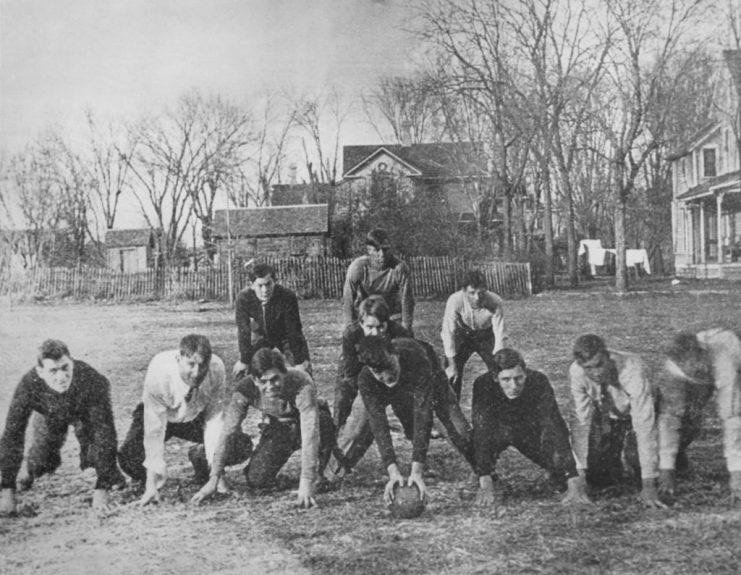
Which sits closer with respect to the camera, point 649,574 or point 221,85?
point 649,574

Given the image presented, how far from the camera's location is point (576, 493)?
2615 mm

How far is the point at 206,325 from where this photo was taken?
18.0 feet

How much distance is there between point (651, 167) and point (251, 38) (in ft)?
22.0

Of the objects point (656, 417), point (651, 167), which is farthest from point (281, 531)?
point (651, 167)

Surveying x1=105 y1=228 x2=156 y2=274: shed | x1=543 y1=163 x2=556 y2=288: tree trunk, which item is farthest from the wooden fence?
x1=543 y1=163 x2=556 y2=288: tree trunk

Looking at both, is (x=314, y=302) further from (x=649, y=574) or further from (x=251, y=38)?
(x=649, y=574)

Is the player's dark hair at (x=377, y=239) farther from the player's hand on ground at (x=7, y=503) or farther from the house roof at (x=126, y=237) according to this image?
the player's hand on ground at (x=7, y=503)

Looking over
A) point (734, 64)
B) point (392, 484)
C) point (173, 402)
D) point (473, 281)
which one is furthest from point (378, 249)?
point (734, 64)

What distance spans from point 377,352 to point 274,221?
1598 millimetres

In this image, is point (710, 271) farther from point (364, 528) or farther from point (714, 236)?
point (364, 528)

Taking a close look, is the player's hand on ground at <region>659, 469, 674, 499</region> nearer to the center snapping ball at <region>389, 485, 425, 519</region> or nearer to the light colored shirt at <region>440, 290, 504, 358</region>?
the center snapping ball at <region>389, 485, 425, 519</region>

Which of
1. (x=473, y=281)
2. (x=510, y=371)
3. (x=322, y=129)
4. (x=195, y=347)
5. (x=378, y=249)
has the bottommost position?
(x=510, y=371)

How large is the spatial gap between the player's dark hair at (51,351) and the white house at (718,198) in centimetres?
318

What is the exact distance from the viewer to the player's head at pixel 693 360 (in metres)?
2.70
